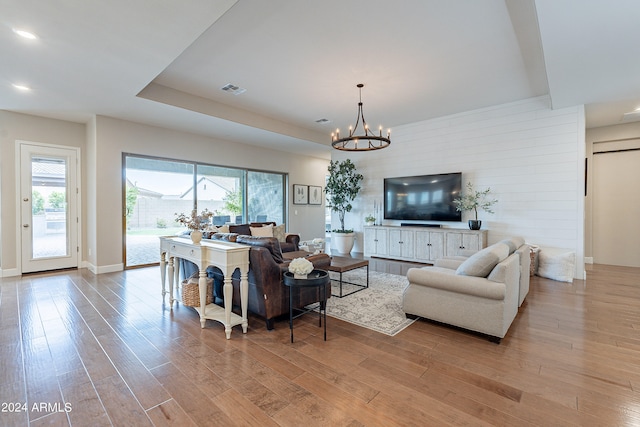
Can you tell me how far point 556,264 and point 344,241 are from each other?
4288 millimetres

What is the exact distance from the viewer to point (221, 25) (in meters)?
3.15

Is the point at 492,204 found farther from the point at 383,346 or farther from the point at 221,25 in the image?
the point at 221,25

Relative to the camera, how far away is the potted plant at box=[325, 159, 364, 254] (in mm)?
7578

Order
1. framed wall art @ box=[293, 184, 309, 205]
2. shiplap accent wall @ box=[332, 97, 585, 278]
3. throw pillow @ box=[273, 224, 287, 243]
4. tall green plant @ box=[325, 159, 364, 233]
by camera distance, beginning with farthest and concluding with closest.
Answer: framed wall art @ box=[293, 184, 309, 205] < tall green plant @ box=[325, 159, 364, 233] < throw pillow @ box=[273, 224, 287, 243] < shiplap accent wall @ box=[332, 97, 585, 278]

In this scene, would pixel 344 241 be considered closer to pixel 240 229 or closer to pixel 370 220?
pixel 370 220

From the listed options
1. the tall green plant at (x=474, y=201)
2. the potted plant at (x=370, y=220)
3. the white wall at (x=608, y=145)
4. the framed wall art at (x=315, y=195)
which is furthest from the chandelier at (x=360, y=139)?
the white wall at (x=608, y=145)

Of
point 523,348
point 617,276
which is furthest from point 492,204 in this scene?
Answer: point 523,348

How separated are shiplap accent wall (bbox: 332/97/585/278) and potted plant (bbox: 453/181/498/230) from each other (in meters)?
0.12

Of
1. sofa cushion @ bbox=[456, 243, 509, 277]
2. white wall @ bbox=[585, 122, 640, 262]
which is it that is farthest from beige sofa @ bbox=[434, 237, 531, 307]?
white wall @ bbox=[585, 122, 640, 262]

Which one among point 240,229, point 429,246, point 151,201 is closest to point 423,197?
point 429,246

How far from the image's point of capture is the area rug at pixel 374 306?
307 cm

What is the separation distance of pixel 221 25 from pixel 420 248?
5305 mm

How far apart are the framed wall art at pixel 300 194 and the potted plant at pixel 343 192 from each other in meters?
1.34

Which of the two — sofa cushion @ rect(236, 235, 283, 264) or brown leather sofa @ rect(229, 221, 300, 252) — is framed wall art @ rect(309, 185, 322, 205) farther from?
sofa cushion @ rect(236, 235, 283, 264)
